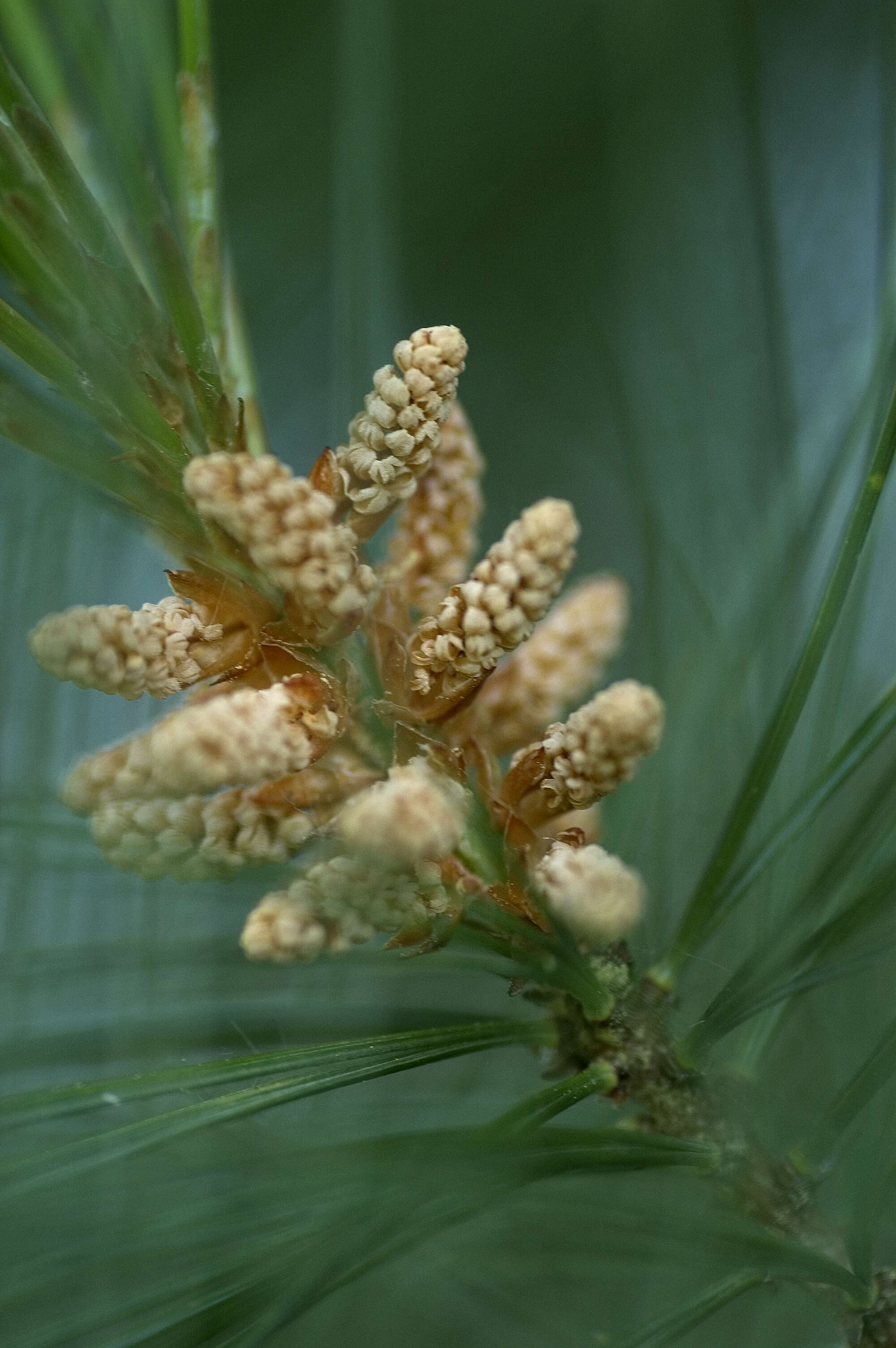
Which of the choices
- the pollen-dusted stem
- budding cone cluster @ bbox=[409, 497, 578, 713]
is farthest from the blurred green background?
budding cone cluster @ bbox=[409, 497, 578, 713]

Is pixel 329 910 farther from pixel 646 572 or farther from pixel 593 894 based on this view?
pixel 646 572

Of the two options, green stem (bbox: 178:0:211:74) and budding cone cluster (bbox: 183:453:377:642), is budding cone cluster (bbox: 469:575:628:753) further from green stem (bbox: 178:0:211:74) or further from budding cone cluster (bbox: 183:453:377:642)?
green stem (bbox: 178:0:211:74)

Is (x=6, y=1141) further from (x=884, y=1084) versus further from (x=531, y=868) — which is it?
(x=884, y=1084)

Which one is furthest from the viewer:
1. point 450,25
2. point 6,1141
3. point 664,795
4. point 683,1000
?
point 450,25

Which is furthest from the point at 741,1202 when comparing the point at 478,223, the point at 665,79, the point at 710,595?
the point at 478,223

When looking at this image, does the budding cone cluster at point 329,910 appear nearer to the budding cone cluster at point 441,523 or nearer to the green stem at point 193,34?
the budding cone cluster at point 441,523

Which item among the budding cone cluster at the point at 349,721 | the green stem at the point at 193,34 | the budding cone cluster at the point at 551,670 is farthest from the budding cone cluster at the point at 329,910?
the green stem at the point at 193,34
